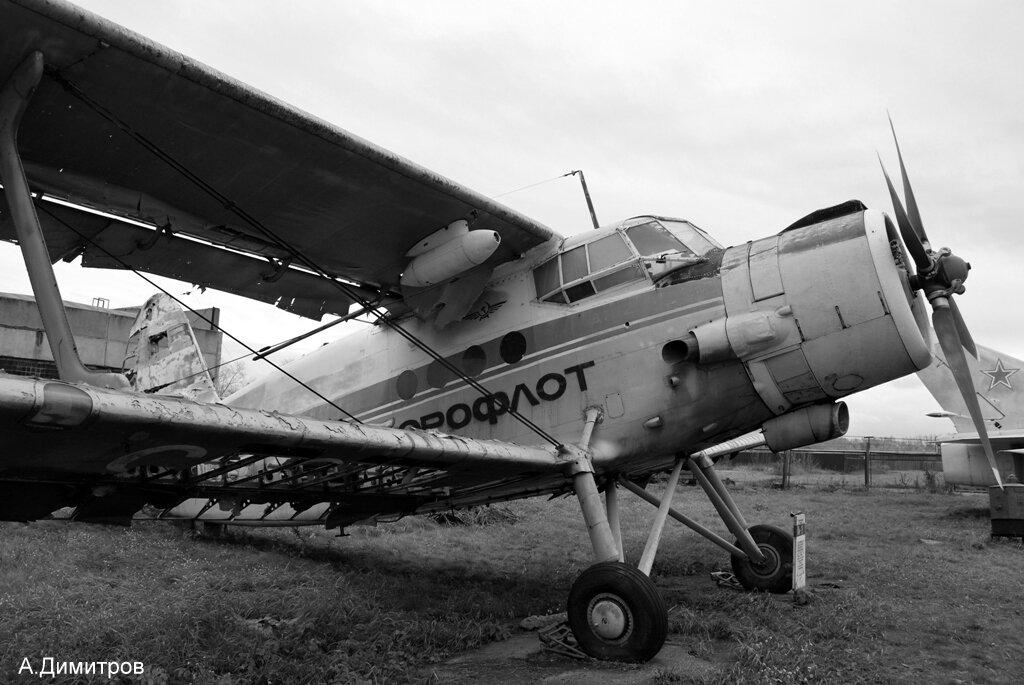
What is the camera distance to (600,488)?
24.2 ft

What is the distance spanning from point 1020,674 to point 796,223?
3.63 metres

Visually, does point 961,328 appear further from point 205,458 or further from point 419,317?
point 205,458

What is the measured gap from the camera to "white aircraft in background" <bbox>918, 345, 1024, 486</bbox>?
1638 centimetres

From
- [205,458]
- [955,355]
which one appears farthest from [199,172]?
[955,355]

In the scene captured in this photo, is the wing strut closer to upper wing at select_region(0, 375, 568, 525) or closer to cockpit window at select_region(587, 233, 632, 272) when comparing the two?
upper wing at select_region(0, 375, 568, 525)

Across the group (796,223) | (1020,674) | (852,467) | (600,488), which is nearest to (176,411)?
(600,488)

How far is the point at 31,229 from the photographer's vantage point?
4762 mm

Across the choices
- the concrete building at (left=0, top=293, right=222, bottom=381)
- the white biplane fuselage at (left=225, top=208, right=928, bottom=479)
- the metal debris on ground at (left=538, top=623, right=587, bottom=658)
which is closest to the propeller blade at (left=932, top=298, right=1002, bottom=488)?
the white biplane fuselage at (left=225, top=208, right=928, bottom=479)

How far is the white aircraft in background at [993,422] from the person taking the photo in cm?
1638

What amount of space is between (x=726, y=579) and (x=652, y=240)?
13.4 feet

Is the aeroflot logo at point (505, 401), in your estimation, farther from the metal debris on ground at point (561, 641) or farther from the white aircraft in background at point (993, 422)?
the white aircraft in background at point (993, 422)

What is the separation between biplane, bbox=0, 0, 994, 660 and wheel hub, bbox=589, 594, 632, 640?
0.02 m

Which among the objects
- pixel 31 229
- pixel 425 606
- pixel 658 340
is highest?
pixel 31 229

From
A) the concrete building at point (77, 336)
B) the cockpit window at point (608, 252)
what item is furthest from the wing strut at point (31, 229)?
the concrete building at point (77, 336)
